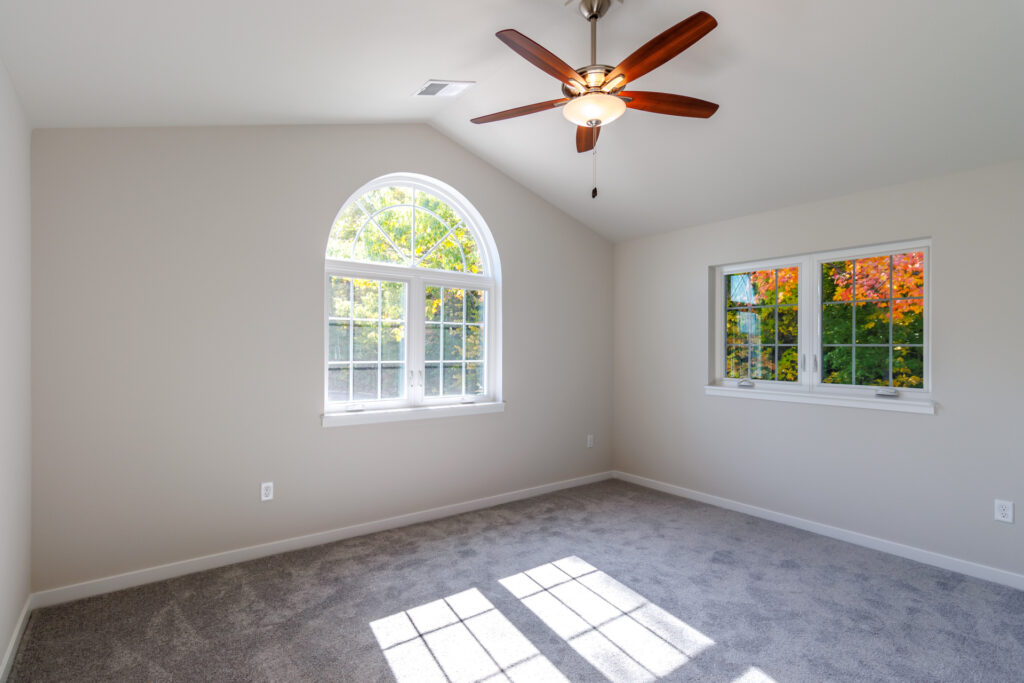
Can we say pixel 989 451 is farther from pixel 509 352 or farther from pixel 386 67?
pixel 386 67

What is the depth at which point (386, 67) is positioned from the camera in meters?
2.74

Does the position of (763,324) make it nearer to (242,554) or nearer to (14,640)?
(242,554)

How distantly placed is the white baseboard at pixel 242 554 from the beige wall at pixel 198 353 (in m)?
0.05

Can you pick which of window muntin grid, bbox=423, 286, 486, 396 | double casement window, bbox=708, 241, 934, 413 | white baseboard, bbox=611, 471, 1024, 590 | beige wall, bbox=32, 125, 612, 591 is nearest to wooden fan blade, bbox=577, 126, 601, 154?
beige wall, bbox=32, 125, 612, 591

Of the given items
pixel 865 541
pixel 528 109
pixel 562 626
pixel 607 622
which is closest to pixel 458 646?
pixel 562 626

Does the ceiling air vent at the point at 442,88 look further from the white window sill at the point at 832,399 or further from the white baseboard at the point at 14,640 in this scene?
the white baseboard at the point at 14,640

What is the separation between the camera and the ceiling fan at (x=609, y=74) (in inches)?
74.5

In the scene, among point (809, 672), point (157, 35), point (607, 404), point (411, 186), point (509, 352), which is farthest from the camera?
point (607, 404)

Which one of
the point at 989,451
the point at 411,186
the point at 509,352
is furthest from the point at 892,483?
the point at 411,186

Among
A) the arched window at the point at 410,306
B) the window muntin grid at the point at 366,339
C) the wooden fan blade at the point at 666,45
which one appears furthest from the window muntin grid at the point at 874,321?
the window muntin grid at the point at 366,339

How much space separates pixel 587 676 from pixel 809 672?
897 millimetres

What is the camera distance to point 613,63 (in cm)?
289

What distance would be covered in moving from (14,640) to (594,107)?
3.31 metres

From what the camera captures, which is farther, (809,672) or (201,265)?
(201,265)
